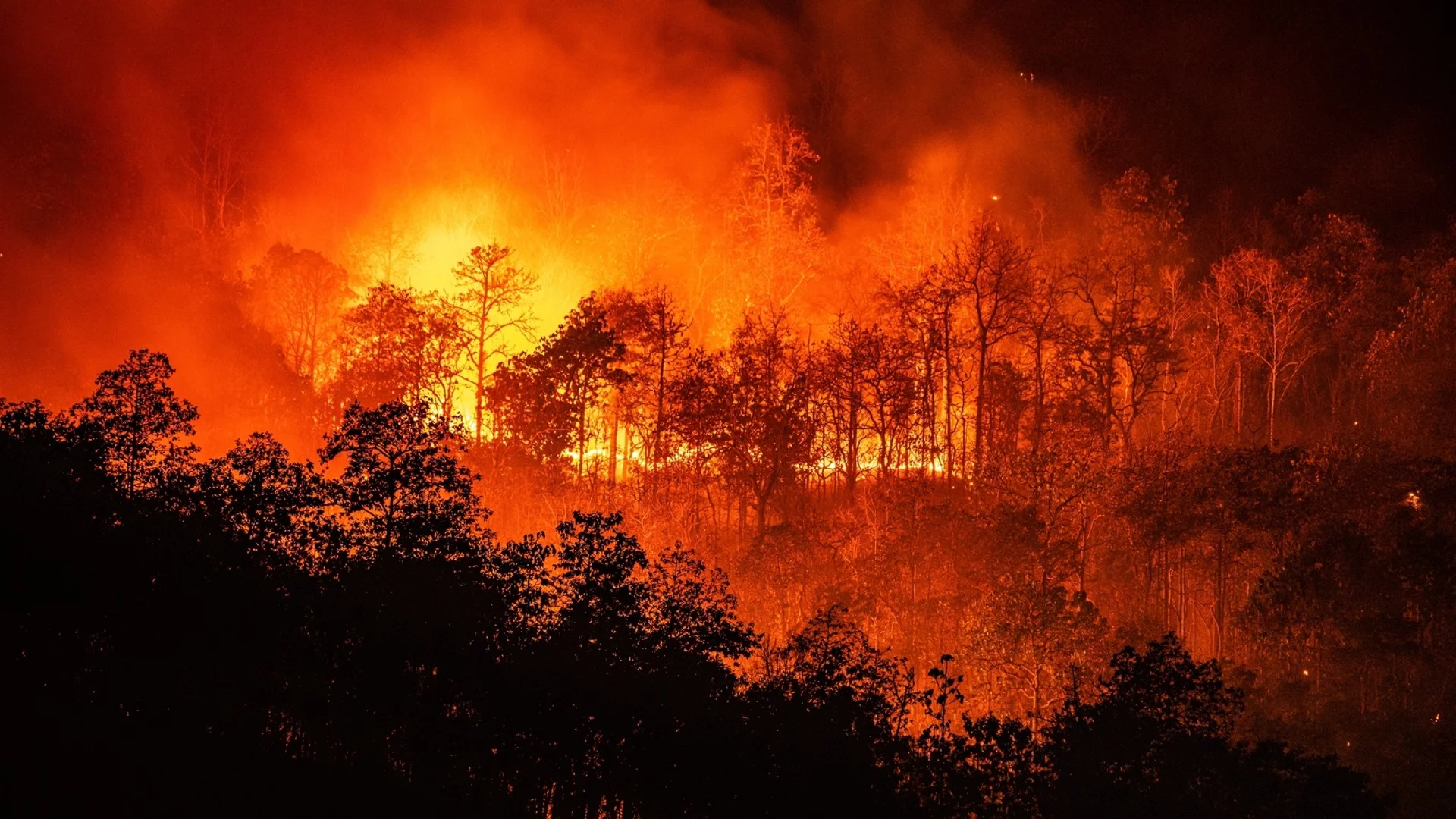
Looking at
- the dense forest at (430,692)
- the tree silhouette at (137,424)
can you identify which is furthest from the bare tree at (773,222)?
the dense forest at (430,692)

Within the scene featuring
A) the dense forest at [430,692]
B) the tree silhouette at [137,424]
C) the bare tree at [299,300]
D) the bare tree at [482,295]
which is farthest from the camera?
the bare tree at [299,300]

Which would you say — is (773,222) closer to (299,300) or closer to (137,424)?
(299,300)

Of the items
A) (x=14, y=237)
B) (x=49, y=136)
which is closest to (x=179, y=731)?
(x=14, y=237)

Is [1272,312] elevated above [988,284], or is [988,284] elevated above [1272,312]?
[1272,312]

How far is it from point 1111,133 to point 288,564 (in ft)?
195

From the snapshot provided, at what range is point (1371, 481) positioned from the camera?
3009 cm

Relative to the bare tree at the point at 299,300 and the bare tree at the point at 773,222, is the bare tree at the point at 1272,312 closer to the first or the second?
the bare tree at the point at 773,222

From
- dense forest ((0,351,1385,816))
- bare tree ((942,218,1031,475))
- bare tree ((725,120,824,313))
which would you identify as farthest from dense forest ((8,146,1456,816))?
bare tree ((725,120,824,313))

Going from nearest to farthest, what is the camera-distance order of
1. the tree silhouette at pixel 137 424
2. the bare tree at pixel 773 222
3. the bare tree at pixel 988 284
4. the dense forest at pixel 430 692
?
the dense forest at pixel 430 692, the tree silhouette at pixel 137 424, the bare tree at pixel 988 284, the bare tree at pixel 773 222

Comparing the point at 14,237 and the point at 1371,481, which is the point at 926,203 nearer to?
the point at 1371,481

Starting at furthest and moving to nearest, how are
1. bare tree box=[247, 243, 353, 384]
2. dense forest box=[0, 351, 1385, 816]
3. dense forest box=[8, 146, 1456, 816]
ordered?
bare tree box=[247, 243, 353, 384] < dense forest box=[8, 146, 1456, 816] < dense forest box=[0, 351, 1385, 816]

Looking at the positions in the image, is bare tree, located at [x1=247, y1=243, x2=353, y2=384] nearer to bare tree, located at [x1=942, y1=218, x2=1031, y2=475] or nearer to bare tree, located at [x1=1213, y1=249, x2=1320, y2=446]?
bare tree, located at [x1=942, y1=218, x2=1031, y2=475]

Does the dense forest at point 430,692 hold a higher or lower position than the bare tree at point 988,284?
lower

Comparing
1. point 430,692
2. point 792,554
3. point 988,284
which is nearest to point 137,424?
point 430,692
